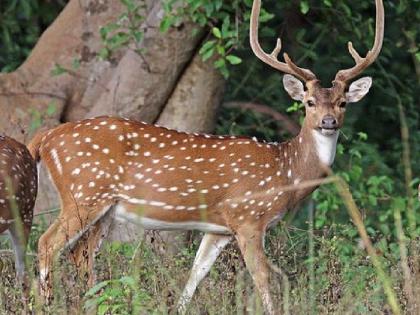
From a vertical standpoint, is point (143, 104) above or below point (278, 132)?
above

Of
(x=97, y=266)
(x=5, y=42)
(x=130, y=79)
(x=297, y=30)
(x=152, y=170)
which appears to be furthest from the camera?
(x=5, y=42)

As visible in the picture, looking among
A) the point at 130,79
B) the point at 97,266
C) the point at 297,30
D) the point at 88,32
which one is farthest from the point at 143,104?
the point at 97,266

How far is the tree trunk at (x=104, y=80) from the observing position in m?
10.1

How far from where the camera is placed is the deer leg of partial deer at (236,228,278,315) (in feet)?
25.9

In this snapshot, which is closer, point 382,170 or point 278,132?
point 382,170

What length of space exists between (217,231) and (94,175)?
2.84 ft

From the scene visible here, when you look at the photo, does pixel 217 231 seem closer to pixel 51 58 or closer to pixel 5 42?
pixel 51 58

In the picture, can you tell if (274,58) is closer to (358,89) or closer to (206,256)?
(358,89)

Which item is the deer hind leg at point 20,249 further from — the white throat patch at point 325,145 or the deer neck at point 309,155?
the white throat patch at point 325,145

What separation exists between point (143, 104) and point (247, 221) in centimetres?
210

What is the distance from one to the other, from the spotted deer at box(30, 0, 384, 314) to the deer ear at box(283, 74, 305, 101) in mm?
149

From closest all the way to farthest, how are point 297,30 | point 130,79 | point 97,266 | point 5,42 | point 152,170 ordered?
point 97,266, point 152,170, point 130,79, point 297,30, point 5,42

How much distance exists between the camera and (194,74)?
1021cm

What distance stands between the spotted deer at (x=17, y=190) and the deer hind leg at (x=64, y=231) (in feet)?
0.65
